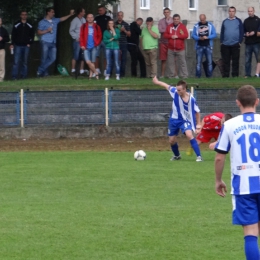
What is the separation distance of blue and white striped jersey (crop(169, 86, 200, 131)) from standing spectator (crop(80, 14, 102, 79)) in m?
7.51

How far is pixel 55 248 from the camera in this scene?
8.17 m

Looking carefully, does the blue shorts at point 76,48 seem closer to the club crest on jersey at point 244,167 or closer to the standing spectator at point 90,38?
the standing spectator at point 90,38

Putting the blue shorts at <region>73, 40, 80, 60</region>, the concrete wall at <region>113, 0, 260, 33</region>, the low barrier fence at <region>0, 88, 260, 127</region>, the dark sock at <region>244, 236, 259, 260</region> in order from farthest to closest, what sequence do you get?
1. the concrete wall at <region>113, 0, 260, 33</region>
2. the blue shorts at <region>73, 40, 80, 60</region>
3. the low barrier fence at <region>0, 88, 260, 127</region>
4. the dark sock at <region>244, 236, 259, 260</region>

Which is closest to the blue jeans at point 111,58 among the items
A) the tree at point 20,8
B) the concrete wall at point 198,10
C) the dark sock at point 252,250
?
the tree at point 20,8

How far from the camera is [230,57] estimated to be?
960 inches

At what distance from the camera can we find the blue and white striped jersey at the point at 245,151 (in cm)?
668

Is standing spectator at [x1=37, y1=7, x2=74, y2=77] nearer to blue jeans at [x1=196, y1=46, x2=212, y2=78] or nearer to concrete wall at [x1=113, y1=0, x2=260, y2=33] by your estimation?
blue jeans at [x1=196, y1=46, x2=212, y2=78]

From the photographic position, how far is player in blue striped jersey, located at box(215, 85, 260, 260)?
6.62 metres

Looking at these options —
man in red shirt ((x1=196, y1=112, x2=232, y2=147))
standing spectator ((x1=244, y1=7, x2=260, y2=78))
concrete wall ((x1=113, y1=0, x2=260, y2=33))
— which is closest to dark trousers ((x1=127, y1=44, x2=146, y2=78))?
standing spectator ((x1=244, y1=7, x2=260, y2=78))

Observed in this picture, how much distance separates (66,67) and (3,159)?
10296 millimetres

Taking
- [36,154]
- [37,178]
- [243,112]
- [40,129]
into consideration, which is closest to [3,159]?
[36,154]

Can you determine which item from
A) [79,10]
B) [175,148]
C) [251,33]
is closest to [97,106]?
[79,10]

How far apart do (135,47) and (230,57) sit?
304 cm

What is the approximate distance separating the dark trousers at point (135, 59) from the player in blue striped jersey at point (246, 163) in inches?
720
